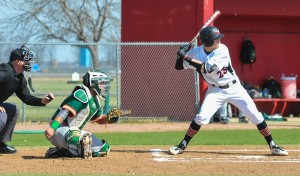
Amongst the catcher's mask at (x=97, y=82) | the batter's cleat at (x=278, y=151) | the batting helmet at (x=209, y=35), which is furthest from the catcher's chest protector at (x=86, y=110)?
the batter's cleat at (x=278, y=151)

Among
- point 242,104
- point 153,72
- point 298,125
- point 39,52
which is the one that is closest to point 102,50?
point 39,52

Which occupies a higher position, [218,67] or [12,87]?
[218,67]

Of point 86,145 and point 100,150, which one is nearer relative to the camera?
point 86,145

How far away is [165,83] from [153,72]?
44 cm

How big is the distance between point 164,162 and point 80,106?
1401mm

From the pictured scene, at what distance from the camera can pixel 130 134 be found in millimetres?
14758

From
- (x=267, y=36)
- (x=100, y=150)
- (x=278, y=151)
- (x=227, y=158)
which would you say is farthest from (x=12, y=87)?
(x=267, y=36)

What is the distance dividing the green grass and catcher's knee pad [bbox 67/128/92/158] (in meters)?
2.88

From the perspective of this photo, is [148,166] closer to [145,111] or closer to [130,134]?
[130,134]

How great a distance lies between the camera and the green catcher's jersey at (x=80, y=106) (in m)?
9.61

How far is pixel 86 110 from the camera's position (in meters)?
9.74

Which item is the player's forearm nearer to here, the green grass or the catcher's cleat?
the catcher's cleat

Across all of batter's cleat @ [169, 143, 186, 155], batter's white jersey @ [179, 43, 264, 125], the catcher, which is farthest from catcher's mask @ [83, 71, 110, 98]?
batter's white jersey @ [179, 43, 264, 125]

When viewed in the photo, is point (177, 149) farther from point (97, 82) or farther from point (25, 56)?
point (25, 56)
